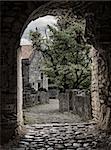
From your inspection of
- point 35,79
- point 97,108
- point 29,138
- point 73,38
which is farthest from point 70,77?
point 35,79

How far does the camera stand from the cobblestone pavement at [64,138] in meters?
5.99

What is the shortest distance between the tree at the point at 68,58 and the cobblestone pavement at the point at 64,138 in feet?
20.0

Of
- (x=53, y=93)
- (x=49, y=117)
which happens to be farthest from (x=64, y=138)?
(x=53, y=93)

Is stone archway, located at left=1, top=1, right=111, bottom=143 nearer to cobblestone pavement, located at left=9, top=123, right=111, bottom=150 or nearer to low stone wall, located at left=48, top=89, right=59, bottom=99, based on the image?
cobblestone pavement, located at left=9, top=123, right=111, bottom=150

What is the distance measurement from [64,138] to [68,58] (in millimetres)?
7902

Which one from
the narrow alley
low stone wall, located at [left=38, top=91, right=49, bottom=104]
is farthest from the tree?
low stone wall, located at [left=38, top=91, right=49, bottom=104]

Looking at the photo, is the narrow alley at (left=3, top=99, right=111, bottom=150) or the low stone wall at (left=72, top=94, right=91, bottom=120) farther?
the low stone wall at (left=72, top=94, right=91, bottom=120)

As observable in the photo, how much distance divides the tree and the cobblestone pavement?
611 centimetres

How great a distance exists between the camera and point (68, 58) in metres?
14.3

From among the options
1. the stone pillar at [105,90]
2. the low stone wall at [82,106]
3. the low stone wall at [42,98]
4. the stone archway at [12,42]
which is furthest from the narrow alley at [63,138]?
the low stone wall at [42,98]

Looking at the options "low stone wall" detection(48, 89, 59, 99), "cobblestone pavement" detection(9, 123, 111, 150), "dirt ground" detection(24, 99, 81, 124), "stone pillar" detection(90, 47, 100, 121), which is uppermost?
"stone pillar" detection(90, 47, 100, 121)

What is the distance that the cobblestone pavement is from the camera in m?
5.99

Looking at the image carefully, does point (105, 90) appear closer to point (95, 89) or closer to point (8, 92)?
point (95, 89)

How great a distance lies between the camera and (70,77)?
46.9 feet
